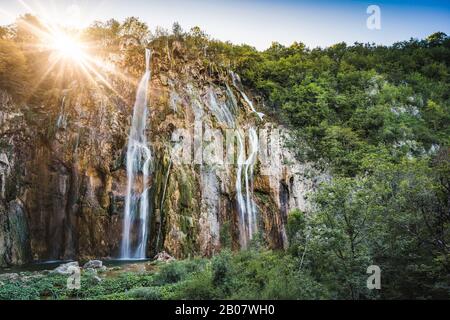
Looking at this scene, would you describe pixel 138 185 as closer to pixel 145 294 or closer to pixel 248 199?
pixel 248 199

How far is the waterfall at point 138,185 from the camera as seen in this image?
2356 cm

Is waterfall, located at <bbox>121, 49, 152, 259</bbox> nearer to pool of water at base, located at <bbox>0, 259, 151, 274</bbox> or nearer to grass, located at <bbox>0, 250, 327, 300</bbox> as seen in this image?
pool of water at base, located at <bbox>0, 259, 151, 274</bbox>

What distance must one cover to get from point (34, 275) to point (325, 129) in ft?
93.0

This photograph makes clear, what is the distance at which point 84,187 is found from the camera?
24844 mm

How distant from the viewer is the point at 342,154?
33.8m

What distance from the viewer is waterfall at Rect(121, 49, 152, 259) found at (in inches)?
928

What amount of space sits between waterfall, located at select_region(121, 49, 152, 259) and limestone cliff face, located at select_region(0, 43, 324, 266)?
46 centimetres

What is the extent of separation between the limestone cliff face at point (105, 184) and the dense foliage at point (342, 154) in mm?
2820

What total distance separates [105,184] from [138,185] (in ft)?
7.58

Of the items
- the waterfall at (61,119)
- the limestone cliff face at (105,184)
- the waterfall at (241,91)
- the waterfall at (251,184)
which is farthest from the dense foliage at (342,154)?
the waterfall at (251,184)

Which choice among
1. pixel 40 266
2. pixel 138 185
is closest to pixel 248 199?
pixel 138 185

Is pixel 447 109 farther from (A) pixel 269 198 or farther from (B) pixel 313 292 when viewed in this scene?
(B) pixel 313 292

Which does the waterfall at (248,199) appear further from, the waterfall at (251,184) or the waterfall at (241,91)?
the waterfall at (241,91)
